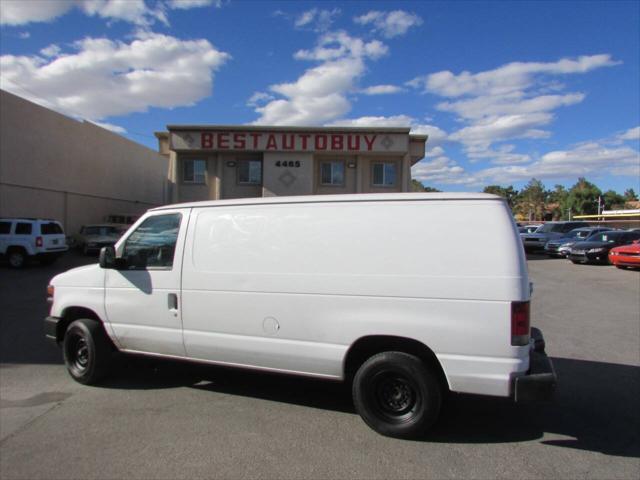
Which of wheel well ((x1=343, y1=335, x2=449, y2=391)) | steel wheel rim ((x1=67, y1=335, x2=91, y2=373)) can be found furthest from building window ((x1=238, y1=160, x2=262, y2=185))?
wheel well ((x1=343, y1=335, x2=449, y2=391))

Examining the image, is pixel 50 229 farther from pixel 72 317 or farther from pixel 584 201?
pixel 584 201

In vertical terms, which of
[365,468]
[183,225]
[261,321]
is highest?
[183,225]

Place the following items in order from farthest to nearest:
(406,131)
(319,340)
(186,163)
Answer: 1. (186,163)
2. (406,131)
3. (319,340)

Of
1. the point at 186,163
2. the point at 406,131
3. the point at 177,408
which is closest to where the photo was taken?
the point at 177,408

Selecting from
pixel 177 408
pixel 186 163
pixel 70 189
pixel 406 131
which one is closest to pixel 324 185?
pixel 406 131

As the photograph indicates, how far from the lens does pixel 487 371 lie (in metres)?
3.59

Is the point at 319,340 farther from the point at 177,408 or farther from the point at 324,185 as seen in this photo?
the point at 324,185

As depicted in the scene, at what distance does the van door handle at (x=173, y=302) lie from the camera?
4672 mm

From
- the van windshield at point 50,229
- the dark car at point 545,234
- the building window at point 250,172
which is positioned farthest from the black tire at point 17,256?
the dark car at point 545,234

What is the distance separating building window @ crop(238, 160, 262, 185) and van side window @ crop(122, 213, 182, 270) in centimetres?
1962

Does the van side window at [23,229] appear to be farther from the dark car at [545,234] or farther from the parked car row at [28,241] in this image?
the dark car at [545,234]

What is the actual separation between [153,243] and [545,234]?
26.7 meters

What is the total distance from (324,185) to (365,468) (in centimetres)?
2154

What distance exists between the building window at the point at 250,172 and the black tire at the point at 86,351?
19500mm
